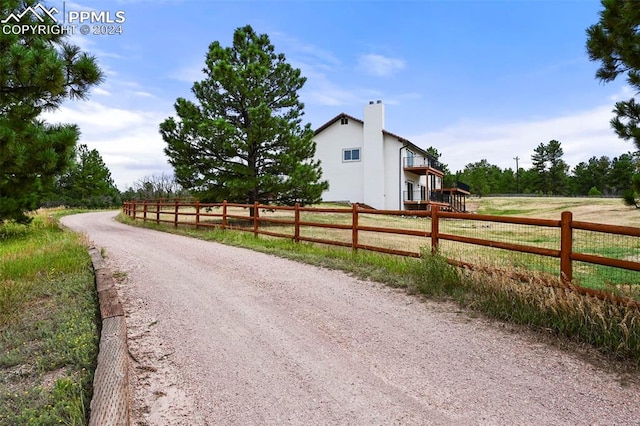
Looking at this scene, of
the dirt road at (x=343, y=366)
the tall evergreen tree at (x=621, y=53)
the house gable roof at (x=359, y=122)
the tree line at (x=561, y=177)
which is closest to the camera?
the dirt road at (x=343, y=366)

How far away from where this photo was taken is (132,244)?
10844 millimetres

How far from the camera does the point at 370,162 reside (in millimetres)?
29953

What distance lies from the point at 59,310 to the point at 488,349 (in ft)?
16.4

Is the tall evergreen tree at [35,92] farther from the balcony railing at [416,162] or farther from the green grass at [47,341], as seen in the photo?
the balcony railing at [416,162]

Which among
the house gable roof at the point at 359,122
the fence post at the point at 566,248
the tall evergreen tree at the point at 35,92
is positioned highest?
the house gable roof at the point at 359,122

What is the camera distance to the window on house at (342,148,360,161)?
30.8 m

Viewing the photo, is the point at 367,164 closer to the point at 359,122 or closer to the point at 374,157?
the point at 374,157

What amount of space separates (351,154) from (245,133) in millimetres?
15069

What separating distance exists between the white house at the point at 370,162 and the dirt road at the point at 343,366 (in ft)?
81.6

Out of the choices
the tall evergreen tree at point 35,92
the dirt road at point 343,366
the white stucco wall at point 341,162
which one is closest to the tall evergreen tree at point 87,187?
the white stucco wall at point 341,162

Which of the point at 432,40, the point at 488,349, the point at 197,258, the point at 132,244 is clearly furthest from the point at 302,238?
the point at 432,40

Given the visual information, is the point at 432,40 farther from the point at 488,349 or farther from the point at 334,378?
the point at 334,378

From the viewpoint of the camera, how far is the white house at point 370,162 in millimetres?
29781

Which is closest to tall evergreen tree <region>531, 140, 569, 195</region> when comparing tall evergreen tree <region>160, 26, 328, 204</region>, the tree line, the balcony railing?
the tree line
